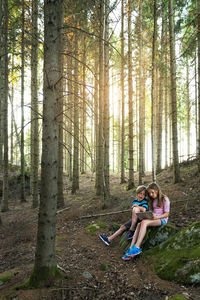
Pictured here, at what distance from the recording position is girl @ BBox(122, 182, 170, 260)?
4.08 m

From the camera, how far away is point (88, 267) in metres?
3.91

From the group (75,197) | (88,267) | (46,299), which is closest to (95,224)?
(88,267)

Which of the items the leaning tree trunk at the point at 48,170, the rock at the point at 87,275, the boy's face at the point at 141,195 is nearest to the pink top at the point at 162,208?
the boy's face at the point at 141,195

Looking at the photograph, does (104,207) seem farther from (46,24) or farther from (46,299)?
(46,24)

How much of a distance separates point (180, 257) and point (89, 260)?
73.6 inches

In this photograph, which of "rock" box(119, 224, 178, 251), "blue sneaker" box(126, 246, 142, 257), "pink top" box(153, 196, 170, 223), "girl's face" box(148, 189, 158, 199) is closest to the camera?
"blue sneaker" box(126, 246, 142, 257)

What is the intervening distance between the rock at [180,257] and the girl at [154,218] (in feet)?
0.92

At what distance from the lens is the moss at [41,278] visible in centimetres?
300

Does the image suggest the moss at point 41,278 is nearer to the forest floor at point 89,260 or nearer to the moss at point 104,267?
the forest floor at point 89,260

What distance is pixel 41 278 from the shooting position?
304 centimetres

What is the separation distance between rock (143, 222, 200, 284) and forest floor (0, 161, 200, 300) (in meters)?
0.12

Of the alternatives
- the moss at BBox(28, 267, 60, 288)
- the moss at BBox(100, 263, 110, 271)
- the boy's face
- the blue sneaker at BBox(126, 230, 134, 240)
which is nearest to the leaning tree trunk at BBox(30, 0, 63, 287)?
the moss at BBox(28, 267, 60, 288)

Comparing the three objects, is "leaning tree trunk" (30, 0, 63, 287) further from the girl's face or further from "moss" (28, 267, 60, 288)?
the girl's face

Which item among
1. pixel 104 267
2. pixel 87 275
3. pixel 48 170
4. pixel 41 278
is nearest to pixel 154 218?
pixel 104 267
